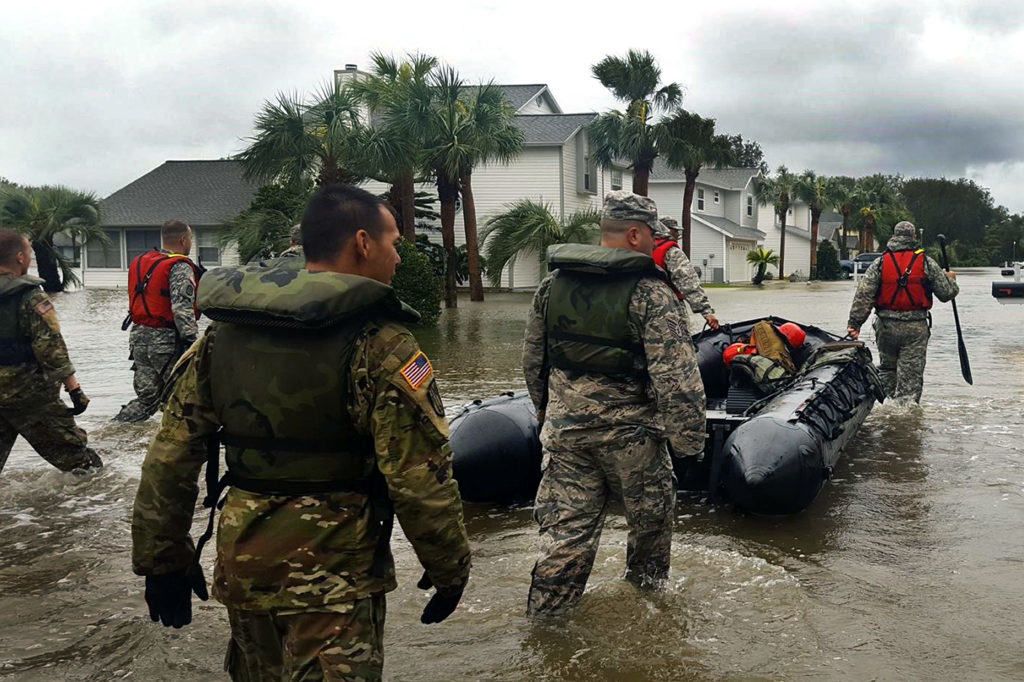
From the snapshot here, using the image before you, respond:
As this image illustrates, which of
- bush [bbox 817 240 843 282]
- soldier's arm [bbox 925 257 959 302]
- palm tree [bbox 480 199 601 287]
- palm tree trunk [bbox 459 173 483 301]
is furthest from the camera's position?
bush [bbox 817 240 843 282]

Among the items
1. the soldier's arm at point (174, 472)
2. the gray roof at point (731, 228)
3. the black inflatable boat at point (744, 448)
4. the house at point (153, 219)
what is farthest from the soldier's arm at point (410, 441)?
the gray roof at point (731, 228)

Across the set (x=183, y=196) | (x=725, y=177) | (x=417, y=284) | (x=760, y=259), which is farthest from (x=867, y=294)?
(x=725, y=177)

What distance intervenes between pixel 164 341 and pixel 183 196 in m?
31.5

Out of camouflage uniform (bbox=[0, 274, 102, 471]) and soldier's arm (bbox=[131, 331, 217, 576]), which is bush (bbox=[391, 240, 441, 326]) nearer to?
camouflage uniform (bbox=[0, 274, 102, 471])

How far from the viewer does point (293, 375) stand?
265 centimetres

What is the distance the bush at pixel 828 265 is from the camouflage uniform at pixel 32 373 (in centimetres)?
5113

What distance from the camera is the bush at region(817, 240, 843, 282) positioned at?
5369 centimetres

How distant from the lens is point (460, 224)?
108ft

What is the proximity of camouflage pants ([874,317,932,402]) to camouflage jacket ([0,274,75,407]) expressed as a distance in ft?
24.9

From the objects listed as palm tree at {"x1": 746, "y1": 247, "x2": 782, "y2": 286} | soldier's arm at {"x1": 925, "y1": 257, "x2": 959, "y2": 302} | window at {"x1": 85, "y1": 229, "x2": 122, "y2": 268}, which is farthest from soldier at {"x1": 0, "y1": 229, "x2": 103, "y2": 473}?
palm tree at {"x1": 746, "y1": 247, "x2": 782, "y2": 286}

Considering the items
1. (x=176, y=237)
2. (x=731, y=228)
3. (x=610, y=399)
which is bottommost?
(x=610, y=399)

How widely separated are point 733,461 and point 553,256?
7.85ft

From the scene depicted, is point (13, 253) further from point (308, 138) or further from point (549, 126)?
point (549, 126)

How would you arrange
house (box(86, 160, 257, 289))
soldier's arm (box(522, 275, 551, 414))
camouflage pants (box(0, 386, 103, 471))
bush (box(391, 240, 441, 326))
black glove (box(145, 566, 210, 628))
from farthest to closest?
house (box(86, 160, 257, 289)) → bush (box(391, 240, 441, 326)) → camouflage pants (box(0, 386, 103, 471)) → soldier's arm (box(522, 275, 551, 414)) → black glove (box(145, 566, 210, 628))
